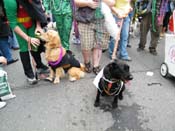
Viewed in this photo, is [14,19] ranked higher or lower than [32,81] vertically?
higher

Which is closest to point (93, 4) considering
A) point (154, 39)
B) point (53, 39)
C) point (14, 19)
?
point (53, 39)

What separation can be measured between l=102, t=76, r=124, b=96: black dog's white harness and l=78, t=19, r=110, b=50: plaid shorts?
0.83 metres

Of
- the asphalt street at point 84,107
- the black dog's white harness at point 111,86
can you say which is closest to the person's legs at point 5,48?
the asphalt street at point 84,107

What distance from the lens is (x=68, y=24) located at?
3533 mm

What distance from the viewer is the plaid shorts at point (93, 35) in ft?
10.2

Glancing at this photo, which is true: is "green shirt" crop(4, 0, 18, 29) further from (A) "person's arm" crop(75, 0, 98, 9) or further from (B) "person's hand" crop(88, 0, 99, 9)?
(B) "person's hand" crop(88, 0, 99, 9)

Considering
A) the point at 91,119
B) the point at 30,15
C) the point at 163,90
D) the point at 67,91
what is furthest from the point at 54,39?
the point at 163,90

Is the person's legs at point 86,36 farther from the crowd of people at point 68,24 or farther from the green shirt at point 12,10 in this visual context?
the green shirt at point 12,10

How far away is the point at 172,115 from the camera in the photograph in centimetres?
257

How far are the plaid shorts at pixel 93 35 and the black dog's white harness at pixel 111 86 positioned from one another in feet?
2.71

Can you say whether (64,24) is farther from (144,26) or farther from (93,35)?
(144,26)

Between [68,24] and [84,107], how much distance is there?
4.64 feet

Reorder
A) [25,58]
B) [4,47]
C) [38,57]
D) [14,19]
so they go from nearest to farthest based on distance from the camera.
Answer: [14,19] < [25,58] < [38,57] < [4,47]

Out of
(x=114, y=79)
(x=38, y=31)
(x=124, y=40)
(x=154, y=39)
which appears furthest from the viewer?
(x=154, y=39)
